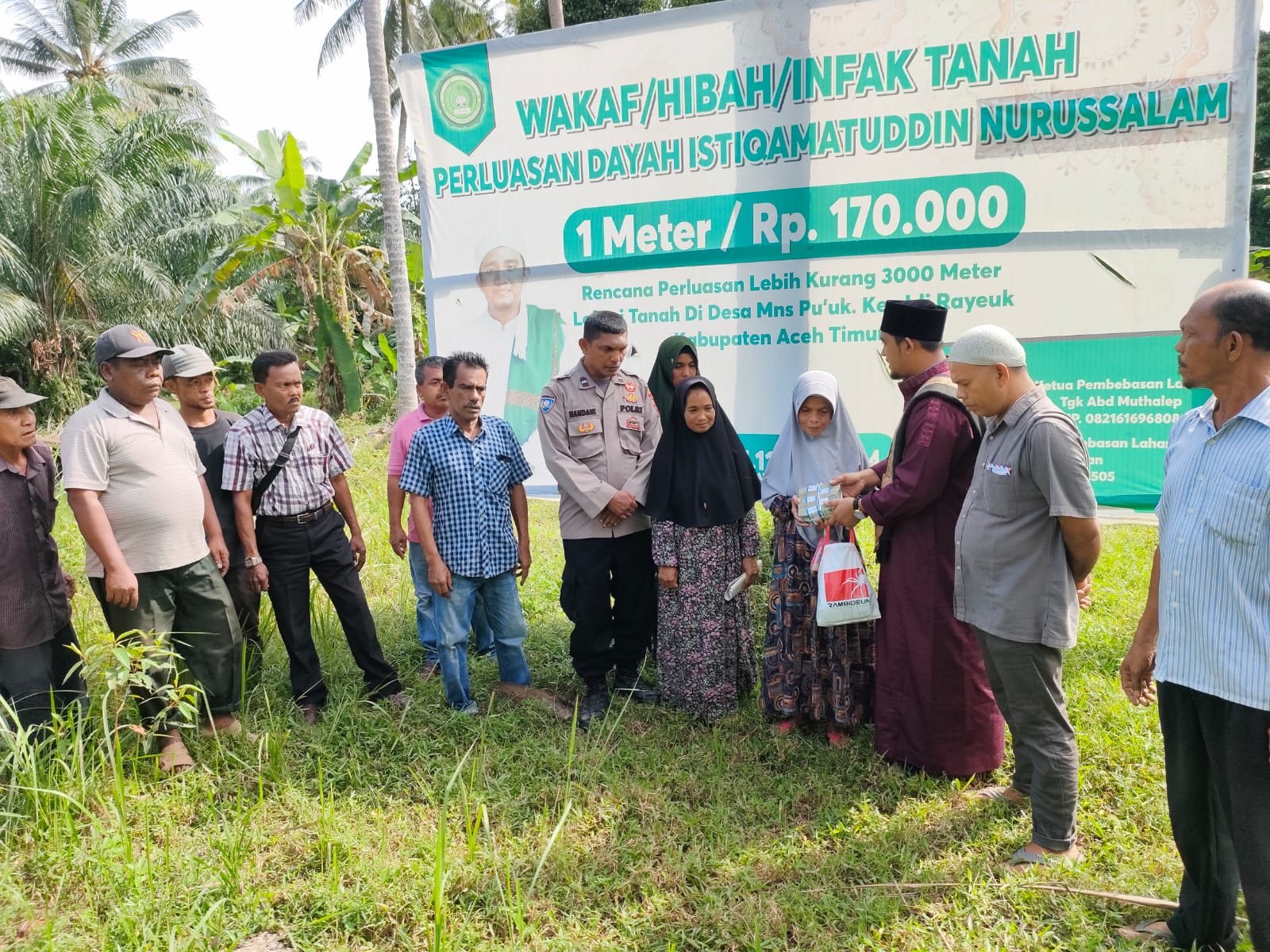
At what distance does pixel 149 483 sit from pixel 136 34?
96.4 feet

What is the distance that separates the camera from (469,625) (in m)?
3.97

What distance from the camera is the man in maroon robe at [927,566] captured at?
3074mm

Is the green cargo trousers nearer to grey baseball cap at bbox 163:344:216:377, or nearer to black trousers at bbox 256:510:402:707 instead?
black trousers at bbox 256:510:402:707

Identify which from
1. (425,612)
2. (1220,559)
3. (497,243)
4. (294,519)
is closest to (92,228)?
(497,243)

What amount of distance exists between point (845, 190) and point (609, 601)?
7.58 feet

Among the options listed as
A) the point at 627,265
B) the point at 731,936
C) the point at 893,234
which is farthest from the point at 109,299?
the point at 731,936

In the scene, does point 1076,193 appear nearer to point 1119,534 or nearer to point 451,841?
point 1119,534

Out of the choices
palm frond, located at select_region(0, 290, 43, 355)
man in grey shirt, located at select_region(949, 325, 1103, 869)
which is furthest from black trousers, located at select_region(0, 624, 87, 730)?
palm frond, located at select_region(0, 290, 43, 355)

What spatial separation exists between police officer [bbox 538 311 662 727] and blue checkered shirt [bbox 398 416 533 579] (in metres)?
0.29

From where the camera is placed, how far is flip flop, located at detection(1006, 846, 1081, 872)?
2.67 metres

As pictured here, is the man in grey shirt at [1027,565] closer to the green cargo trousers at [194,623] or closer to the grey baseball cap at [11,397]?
the green cargo trousers at [194,623]

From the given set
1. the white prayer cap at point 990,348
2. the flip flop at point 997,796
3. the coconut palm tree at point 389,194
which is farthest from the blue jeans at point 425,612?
the coconut palm tree at point 389,194

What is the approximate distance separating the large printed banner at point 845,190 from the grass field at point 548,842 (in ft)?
5.45

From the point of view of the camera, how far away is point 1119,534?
6199 mm
